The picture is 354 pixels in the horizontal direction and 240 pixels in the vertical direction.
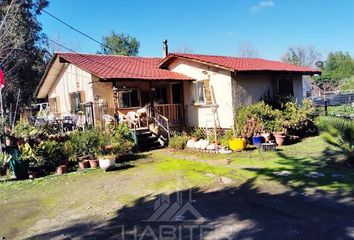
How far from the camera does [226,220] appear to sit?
538 centimetres

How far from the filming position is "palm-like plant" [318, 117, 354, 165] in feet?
27.7

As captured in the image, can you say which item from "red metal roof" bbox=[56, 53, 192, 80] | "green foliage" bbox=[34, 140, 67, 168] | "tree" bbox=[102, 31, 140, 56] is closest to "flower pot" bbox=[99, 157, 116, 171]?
"green foliage" bbox=[34, 140, 67, 168]

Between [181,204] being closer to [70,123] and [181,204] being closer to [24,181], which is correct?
[24,181]

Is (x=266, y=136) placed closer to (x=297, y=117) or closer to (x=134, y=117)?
(x=297, y=117)

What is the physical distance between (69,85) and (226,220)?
1454cm

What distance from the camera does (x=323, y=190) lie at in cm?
661

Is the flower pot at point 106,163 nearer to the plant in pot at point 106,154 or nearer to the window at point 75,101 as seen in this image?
the plant in pot at point 106,154

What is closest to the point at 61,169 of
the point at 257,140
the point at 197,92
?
the point at 257,140

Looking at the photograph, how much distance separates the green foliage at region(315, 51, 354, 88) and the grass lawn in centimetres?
4445

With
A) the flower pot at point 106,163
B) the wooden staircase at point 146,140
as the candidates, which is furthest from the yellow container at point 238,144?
the flower pot at point 106,163

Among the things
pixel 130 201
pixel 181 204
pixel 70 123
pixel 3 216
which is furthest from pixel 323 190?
pixel 70 123

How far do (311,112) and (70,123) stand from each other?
10996 mm

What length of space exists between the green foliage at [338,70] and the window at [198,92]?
40905 mm

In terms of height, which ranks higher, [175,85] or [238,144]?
[175,85]
